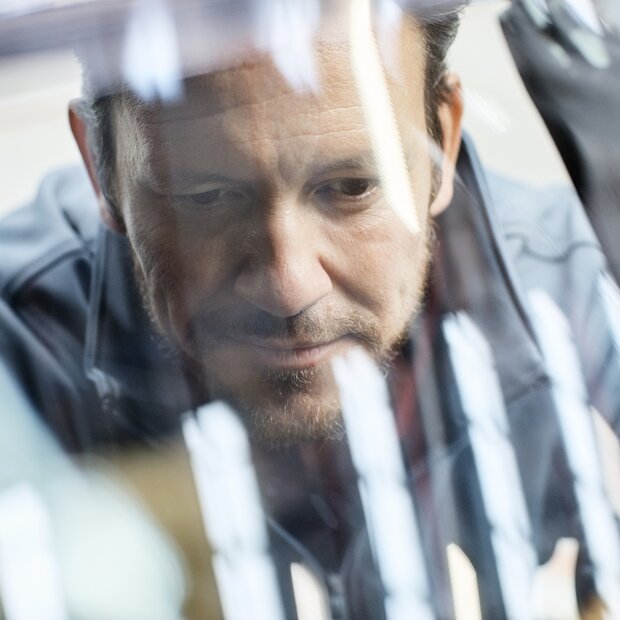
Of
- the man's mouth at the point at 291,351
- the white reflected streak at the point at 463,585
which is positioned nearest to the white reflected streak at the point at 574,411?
the white reflected streak at the point at 463,585

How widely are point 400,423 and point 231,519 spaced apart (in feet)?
0.71

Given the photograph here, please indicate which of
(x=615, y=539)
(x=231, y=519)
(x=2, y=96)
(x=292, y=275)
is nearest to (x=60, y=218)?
(x=2, y=96)

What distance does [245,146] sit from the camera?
0.91 m

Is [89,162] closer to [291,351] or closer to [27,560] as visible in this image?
[291,351]

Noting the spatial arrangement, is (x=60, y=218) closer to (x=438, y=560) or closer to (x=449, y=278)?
(x=449, y=278)

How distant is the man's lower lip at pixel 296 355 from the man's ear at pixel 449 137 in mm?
197

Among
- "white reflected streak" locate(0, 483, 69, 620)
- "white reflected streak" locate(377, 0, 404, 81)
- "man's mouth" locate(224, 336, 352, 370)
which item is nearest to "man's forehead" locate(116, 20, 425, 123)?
"white reflected streak" locate(377, 0, 404, 81)

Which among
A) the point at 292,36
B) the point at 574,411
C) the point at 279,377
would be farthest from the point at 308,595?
the point at 292,36

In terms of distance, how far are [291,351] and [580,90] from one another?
471mm

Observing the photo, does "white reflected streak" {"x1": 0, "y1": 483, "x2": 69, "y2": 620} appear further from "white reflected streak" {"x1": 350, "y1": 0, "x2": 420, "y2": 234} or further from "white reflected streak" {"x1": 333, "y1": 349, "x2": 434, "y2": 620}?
"white reflected streak" {"x1": 350, "y1": 0, "x2": 420, "y2": 234}

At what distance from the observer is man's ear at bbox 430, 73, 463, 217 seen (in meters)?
0.99

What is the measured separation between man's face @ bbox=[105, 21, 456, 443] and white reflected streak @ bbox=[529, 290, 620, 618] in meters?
0.16

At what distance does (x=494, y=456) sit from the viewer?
1.02 m

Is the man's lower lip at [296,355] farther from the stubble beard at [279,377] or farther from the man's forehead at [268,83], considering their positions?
the man's forehead at [268,83]
